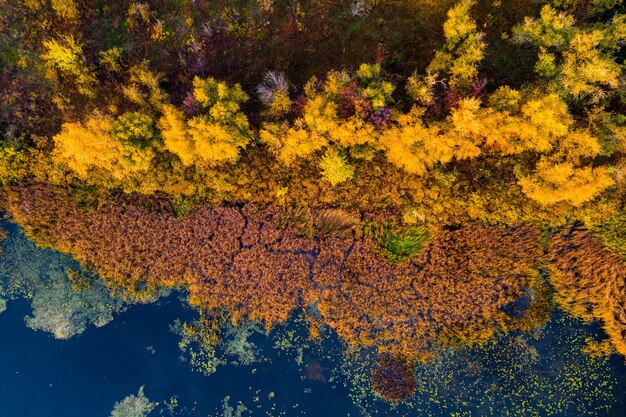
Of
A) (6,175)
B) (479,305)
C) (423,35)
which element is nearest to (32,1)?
(6,175)

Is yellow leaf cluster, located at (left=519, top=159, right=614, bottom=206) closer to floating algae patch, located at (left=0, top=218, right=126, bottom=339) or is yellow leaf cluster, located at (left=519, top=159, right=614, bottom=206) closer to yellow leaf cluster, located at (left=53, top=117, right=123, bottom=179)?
yellow leaf cluster, located at (left=53, top=117, right=123, bottom=179)

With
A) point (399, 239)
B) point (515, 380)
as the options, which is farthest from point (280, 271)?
point (515, 380)

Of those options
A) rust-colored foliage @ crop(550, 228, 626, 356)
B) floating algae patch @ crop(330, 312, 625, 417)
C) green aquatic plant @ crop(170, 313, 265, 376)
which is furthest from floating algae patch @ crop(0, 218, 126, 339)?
rust-colored foliage @ crop(550, 228, 626, 356)

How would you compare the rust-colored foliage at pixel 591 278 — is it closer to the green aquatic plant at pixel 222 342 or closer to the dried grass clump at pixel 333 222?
the dried grass clump at pixel 333 222

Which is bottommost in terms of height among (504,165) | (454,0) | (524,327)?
(524,327)

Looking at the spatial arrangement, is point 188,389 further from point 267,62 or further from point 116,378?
point 267,62

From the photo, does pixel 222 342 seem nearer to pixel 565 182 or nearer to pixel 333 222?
pixel 333 222

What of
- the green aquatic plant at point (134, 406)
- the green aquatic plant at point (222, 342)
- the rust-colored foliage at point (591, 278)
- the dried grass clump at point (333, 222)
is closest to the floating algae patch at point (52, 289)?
the green aquatic plant at point (134, 406)
